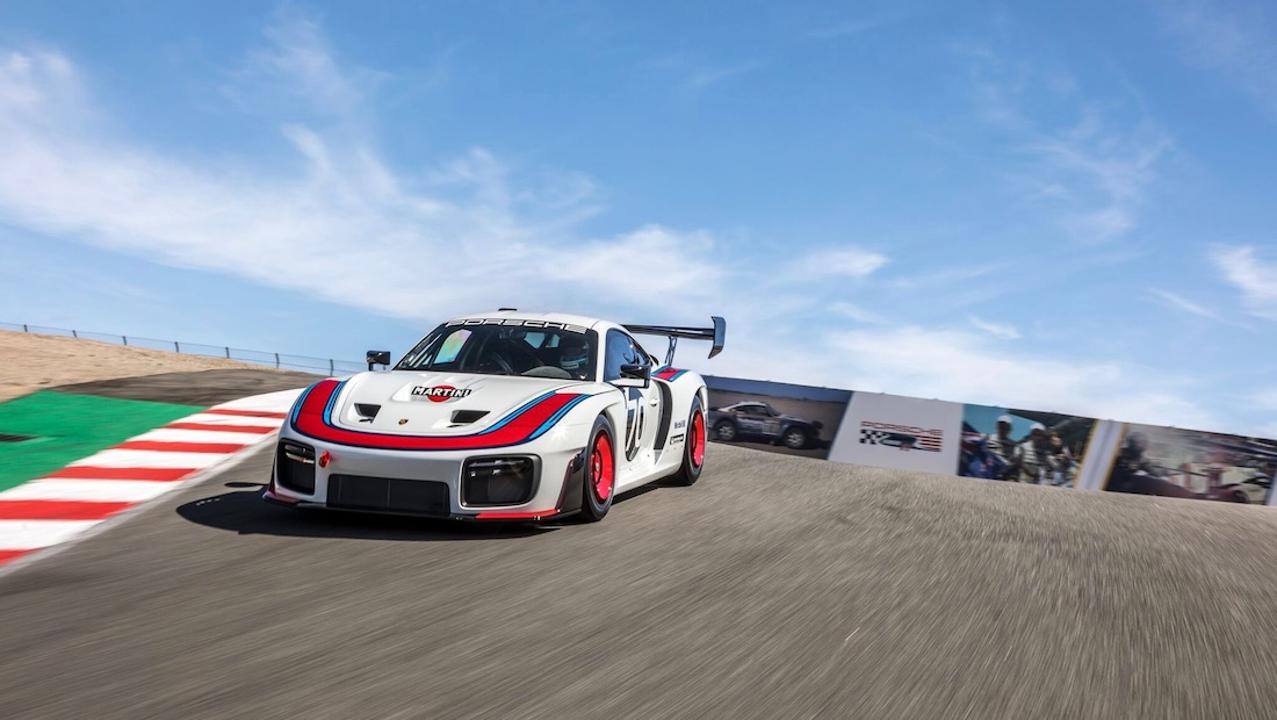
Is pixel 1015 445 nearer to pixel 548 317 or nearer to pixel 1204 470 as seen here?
pixel 1204 470

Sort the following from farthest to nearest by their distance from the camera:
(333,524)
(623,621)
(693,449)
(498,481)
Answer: (693,449), (333,524), (498,481), (623,621)

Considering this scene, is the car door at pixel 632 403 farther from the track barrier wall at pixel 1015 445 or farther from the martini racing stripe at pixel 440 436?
the track barrier wall at pixel 1015 445

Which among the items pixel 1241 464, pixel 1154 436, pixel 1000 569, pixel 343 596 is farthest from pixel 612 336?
pixel 1241 464

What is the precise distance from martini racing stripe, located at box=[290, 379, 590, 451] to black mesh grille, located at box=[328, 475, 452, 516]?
0.17m

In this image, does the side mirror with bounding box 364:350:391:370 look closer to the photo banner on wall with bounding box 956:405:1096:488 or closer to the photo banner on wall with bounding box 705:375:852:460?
the photo banner on wall with bounding box 705:375:852:460

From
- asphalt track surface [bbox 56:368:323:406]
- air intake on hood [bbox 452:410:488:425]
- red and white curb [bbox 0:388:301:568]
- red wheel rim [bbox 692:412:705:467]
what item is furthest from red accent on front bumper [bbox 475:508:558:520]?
asphalt track surface [bbox 56:368:323:406]

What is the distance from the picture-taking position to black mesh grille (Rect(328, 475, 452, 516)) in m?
5.07

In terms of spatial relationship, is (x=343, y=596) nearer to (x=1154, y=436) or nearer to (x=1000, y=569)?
(x=1000, y=569)

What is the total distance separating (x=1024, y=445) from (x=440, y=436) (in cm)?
969

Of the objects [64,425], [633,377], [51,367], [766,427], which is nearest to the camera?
[633,377]

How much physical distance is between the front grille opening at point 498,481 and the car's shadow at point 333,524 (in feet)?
0.73

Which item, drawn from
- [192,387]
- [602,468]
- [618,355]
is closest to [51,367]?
[192,387]

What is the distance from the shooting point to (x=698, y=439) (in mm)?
8398

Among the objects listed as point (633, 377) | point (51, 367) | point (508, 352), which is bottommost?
point (51, 367)
